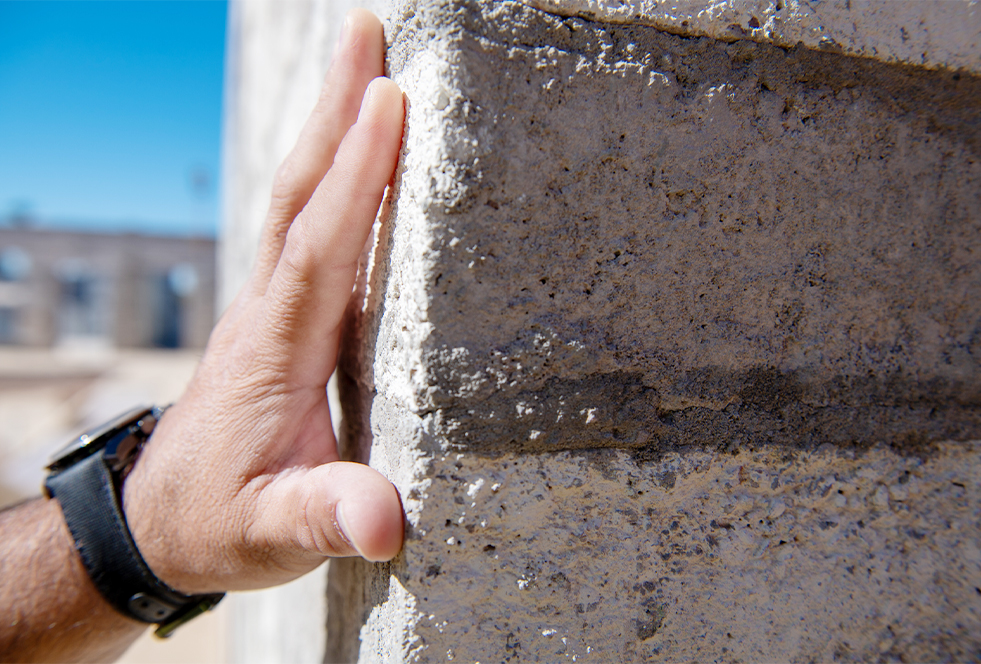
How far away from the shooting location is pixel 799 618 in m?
0.74

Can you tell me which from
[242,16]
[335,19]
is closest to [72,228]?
[242,16]

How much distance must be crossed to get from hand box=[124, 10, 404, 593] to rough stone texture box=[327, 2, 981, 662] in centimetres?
4

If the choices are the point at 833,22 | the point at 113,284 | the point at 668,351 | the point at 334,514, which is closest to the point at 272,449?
the point at 334,514

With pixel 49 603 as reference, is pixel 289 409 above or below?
above

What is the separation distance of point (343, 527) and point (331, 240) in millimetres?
330

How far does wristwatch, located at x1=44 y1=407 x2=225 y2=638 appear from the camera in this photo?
2.86ft

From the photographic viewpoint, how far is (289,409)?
784 mm

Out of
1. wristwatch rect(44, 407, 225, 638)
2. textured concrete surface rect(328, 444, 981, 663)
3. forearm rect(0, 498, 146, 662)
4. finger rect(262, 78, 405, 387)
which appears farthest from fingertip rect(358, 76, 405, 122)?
forearm rect(0, 498, 146, 662)

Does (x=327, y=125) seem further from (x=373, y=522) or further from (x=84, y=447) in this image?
(x=84, y=447)

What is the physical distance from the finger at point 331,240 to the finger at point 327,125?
98 mm

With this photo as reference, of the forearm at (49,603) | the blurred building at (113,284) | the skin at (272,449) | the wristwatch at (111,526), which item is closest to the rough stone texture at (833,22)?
the skin at (272,449)

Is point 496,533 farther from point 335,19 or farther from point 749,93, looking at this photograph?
point 335,19

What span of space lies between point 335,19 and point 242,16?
2.58 m

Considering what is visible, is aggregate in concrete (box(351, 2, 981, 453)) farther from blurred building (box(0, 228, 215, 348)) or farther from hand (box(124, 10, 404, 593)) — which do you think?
blurred building (box(0, 228, 215, 348))
